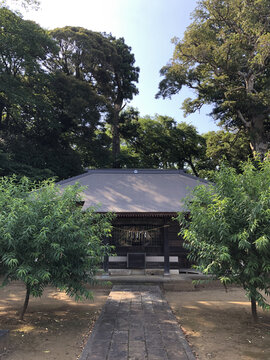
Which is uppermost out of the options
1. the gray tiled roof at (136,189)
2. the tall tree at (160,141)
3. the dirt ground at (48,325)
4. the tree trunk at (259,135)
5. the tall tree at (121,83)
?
the tall tree at (121,83)

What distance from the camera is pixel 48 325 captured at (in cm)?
610

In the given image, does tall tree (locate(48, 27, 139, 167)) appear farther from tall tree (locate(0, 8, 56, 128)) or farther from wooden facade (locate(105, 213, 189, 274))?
wooden facade (locate(105, 213, 189, 274))

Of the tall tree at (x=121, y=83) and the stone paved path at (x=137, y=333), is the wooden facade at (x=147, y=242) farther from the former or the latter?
the tall tree at (x=121, y=83)

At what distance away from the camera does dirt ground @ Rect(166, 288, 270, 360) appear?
4805mm

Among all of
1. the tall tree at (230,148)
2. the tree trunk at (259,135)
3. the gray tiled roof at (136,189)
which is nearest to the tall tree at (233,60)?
the tree trunk at (259,135)

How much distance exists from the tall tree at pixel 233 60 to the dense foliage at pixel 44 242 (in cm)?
1600

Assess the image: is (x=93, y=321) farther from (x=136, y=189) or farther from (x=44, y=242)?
(x=136, y=189)

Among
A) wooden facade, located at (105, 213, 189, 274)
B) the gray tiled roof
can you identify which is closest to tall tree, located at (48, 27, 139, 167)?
the gray tiled roof

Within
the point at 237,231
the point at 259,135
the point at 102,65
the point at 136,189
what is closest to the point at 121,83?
the point at 102,65

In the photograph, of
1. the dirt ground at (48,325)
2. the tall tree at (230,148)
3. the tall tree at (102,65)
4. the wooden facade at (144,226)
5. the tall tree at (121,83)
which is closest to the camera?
the dirt ground at (48,325)

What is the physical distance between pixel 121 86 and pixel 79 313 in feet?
72.0

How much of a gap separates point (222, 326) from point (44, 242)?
4447mm

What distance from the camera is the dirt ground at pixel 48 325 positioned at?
4762 millimetres

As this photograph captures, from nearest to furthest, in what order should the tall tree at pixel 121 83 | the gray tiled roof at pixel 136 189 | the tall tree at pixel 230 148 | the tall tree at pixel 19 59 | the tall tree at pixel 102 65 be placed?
the gray tiled roof at pixel 136 189 → the tall tree at pixel 19 59 → the tall tree at pixel 102 65 → the tall tree at pixel 230 148 → the tall tree at pixel 121 83
